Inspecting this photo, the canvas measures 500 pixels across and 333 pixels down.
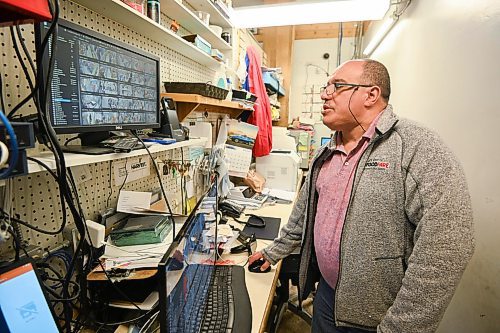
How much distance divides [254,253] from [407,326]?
2.58 ft

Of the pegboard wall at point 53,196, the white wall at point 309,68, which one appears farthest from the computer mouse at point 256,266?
the white wall at point 309,68

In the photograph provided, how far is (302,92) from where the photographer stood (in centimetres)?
515

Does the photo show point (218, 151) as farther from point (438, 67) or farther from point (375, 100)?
point (438, 67)

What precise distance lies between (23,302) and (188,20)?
160 centimetres

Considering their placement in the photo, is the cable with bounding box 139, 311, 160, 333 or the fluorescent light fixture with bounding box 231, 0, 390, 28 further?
the fluorescent light fixture with bounding box 231, 0, 390, 28

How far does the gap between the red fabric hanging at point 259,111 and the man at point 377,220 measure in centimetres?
149

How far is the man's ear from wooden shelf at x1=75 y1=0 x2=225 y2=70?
0.96 m

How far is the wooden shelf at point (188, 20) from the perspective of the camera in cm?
146

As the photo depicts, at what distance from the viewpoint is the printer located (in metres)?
2.94

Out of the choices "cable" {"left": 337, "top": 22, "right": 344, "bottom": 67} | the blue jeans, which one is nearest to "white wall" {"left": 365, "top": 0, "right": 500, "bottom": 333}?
the blue jeans

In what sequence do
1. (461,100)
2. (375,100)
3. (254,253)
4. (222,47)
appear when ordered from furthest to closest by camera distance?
1. (222,47)
2. (254,253)
3. (461,100)
4. (375,100)

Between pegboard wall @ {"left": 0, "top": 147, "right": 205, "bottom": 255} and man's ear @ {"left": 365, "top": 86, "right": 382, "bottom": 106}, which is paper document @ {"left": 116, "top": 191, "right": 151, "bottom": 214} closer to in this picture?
pegboard wall @ {"left": 0, "top": 147, "right": 205, "bottom": 255}

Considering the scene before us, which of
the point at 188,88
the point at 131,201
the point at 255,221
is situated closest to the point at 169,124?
the point at 188,88

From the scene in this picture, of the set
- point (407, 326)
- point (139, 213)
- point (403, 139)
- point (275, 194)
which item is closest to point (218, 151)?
point (275, 194)
